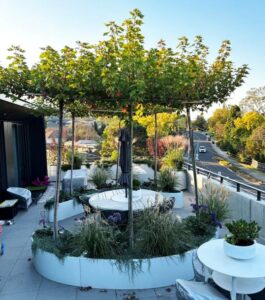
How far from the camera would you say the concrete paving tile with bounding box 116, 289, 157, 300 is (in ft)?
10.3

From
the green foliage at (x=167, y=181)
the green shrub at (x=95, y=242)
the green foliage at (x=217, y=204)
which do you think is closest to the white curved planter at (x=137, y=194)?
the green foliage at (x=217, y=204)

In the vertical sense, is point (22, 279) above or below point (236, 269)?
below

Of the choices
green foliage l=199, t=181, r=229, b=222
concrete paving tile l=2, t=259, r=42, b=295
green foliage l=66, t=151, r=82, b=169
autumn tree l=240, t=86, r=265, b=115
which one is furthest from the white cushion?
autumn tree l=240, t=86, r=265, b=115

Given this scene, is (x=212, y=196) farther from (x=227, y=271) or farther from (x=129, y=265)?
(x=227, y=271)

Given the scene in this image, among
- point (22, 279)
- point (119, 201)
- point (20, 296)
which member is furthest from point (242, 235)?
point (119, 201)

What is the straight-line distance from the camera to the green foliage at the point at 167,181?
7285 millimetres

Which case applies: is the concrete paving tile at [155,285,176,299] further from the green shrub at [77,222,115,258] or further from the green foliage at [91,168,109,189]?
the green foliage at [91,168,109,189]

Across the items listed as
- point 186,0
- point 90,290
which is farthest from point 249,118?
point 90,290

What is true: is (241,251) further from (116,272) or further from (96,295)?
(96,295)

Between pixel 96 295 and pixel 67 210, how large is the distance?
10.3 ft

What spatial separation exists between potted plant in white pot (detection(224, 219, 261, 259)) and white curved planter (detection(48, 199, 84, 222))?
4.27 m

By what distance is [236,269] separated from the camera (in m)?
2.19

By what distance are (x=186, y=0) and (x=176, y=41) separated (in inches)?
115

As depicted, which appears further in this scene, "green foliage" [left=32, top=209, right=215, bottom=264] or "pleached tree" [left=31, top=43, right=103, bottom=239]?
"green foliage" [left=32, top=209, right=215, bottom=264]
